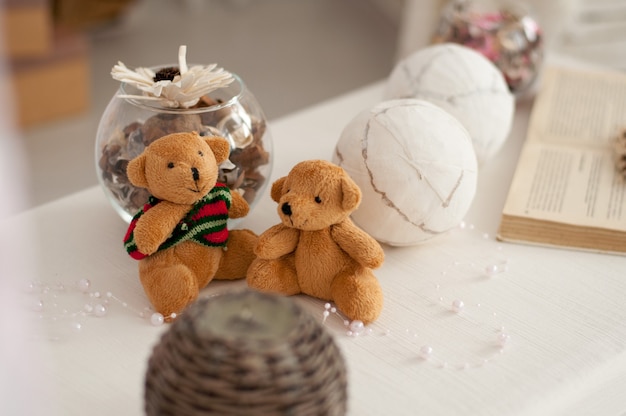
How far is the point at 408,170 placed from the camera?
684 millimetres

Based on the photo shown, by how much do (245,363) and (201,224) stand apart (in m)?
0.24

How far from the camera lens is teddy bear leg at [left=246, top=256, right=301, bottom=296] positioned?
2.14ft

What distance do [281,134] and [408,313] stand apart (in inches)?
14.2

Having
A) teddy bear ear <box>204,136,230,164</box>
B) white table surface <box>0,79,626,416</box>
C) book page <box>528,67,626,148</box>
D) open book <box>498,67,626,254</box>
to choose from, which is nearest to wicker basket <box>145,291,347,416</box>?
white table surface <box>0,79,626,416</box>

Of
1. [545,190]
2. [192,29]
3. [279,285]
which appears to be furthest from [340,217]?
[192,29]

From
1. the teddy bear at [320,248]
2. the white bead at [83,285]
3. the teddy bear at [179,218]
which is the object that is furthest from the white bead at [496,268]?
the white bead at [83,285]

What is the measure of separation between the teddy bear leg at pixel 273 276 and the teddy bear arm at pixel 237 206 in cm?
5

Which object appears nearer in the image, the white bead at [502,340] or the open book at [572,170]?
the white bead at [502,340]

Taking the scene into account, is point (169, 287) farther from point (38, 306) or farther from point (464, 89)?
point (464, 89)

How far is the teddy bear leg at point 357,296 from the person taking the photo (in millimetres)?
629

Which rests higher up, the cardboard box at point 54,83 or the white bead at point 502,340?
the white bead at point 502,340

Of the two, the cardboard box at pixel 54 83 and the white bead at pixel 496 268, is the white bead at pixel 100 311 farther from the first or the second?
the cardboard box at pixel 54 83

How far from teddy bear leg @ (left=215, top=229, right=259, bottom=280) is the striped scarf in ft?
0.07

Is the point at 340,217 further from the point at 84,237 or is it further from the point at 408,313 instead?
the point at 84,237
